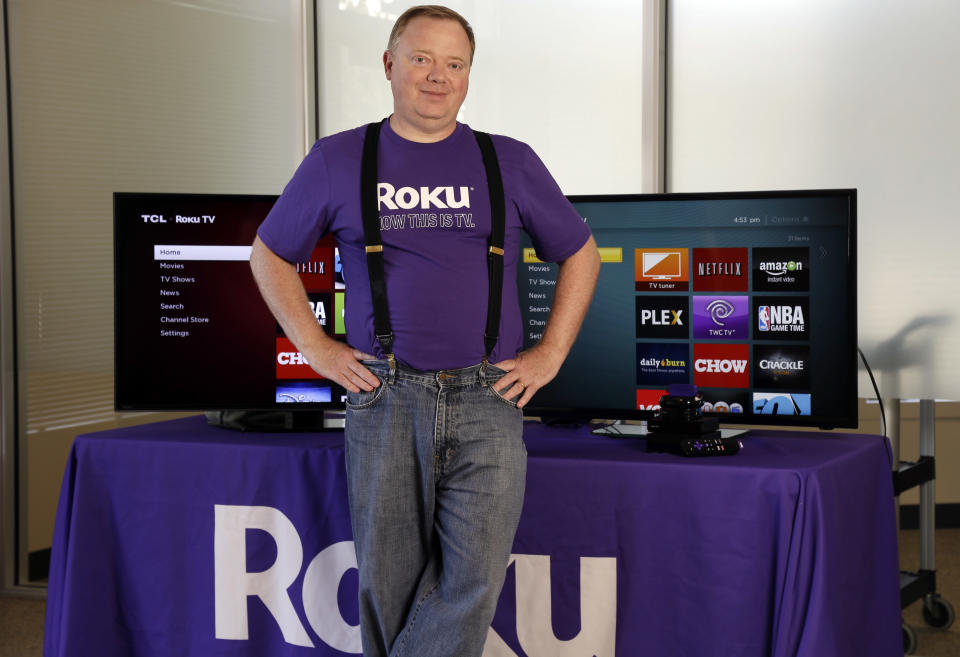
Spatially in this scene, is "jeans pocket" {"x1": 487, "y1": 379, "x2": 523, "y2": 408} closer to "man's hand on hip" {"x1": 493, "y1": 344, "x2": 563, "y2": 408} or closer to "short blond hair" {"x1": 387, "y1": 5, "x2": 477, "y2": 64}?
"man's hand on hip" {"x1": 493, "y1": 344, "x2": 563, "y2": 408}

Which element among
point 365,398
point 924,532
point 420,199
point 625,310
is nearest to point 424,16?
point 420,199

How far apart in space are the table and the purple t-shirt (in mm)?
483

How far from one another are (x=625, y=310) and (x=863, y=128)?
110 cm

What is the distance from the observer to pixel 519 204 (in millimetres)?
1757

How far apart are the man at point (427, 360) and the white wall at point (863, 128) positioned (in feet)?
4.89

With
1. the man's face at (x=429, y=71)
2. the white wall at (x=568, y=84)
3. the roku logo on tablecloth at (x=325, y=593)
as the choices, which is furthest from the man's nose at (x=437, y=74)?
the white wall at (x=568, y=84)

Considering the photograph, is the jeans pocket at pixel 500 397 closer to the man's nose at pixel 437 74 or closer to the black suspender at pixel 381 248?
the black suspender at pixel 381 248

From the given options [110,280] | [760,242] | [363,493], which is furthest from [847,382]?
[110,280]

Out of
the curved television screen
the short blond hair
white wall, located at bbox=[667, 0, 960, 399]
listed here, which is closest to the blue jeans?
the short blond hair

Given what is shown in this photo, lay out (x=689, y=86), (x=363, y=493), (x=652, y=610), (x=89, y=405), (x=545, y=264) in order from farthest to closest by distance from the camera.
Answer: (x=89, y=405) → (x=689, y=86) → (x=545, y=264) → (x=652, y=610) → (x=363, y=493)

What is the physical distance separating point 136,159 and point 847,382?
265 centimetres

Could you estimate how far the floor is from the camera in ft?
9.26

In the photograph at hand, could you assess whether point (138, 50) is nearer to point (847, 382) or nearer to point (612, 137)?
point (612, 137)

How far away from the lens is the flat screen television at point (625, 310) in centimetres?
224
